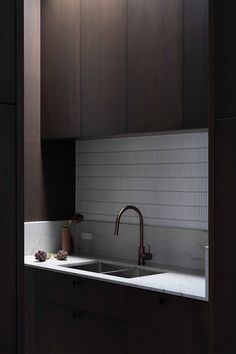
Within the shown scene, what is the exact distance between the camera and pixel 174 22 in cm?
285

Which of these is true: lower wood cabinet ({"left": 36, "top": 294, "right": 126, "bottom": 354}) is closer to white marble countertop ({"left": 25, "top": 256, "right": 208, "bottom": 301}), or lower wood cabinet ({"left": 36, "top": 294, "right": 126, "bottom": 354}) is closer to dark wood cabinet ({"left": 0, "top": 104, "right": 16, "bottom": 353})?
white marble countertop ({"left": 25, "top": 256, "right": 208, "bottom": 301})

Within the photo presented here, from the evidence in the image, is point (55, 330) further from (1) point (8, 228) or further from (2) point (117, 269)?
(1) point (8, 228)

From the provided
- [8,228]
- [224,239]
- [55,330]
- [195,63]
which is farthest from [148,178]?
[8,228]

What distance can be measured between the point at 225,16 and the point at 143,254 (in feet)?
5.89

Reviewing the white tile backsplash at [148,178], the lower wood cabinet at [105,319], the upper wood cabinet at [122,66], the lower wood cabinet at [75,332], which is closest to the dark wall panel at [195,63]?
the upper wood cabinet at [122,66]

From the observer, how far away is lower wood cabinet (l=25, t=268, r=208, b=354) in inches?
101

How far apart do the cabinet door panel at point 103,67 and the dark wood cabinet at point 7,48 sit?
73.8 inches

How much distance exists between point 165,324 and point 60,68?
1827mm

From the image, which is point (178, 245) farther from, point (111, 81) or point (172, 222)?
point (111, 81)

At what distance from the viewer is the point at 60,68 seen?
11.9ft

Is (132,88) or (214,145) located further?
(132,88)

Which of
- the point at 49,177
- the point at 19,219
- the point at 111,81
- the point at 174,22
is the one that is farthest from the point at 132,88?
the point at 19,219

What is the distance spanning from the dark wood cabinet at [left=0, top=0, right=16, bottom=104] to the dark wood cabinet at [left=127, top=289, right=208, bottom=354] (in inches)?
60.7

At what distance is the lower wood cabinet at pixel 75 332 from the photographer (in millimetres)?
2904
